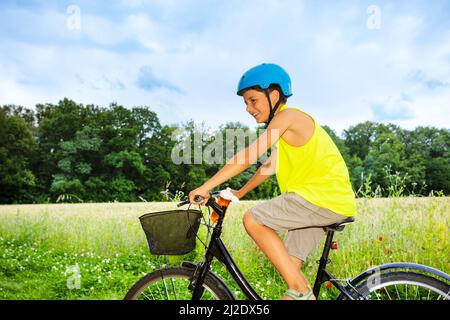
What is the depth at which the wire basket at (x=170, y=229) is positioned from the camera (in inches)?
90.7

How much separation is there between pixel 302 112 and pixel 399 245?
2737 mm

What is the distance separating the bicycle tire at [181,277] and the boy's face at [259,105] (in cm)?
98

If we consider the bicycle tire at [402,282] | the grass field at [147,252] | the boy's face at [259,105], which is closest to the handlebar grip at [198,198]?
the boy's face at [259,105]

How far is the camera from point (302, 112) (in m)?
2.31

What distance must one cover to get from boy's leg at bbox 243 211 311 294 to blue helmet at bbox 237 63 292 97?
2.51 feet

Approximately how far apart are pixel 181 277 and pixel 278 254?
0.63 m

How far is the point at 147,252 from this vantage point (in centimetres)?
584

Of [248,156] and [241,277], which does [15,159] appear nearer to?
[241,277]

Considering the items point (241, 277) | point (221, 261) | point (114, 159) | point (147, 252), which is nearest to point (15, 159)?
point (114, 159)

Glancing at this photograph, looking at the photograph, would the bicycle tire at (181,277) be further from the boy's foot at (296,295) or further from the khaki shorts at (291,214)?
the khaki shorts at (291,214)

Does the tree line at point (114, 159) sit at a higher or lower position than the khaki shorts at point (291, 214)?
higher

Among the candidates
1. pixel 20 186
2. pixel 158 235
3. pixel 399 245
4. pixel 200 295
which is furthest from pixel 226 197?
pixel 20 186
